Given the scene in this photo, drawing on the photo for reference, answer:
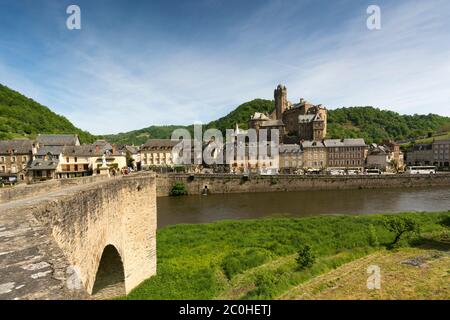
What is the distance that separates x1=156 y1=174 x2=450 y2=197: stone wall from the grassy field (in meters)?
23.8

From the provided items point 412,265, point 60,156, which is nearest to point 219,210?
point 412,265

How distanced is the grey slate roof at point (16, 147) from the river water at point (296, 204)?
2362 centimetres

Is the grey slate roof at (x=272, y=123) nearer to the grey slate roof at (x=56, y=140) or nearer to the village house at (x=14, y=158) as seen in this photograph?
Result: the grey slate roof at (x=56, y=140)

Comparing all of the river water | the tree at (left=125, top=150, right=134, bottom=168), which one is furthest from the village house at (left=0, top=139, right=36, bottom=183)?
the river water

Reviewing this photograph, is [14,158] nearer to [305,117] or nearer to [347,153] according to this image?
[347,153]

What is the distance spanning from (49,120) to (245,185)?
90461 millimetres

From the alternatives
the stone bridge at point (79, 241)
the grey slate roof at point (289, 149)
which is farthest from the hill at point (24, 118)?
the stone bridge at point (79, 241)

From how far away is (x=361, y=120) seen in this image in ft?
437

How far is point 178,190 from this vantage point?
49188 mm

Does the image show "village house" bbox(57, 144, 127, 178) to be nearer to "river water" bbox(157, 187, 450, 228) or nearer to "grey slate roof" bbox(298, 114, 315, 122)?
"river water" bbox(157, 187, 450, 228)

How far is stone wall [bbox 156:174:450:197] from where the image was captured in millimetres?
50750

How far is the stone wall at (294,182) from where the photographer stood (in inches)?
1998

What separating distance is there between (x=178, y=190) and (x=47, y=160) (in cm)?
2183

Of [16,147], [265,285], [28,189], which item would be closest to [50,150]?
[16,147]
